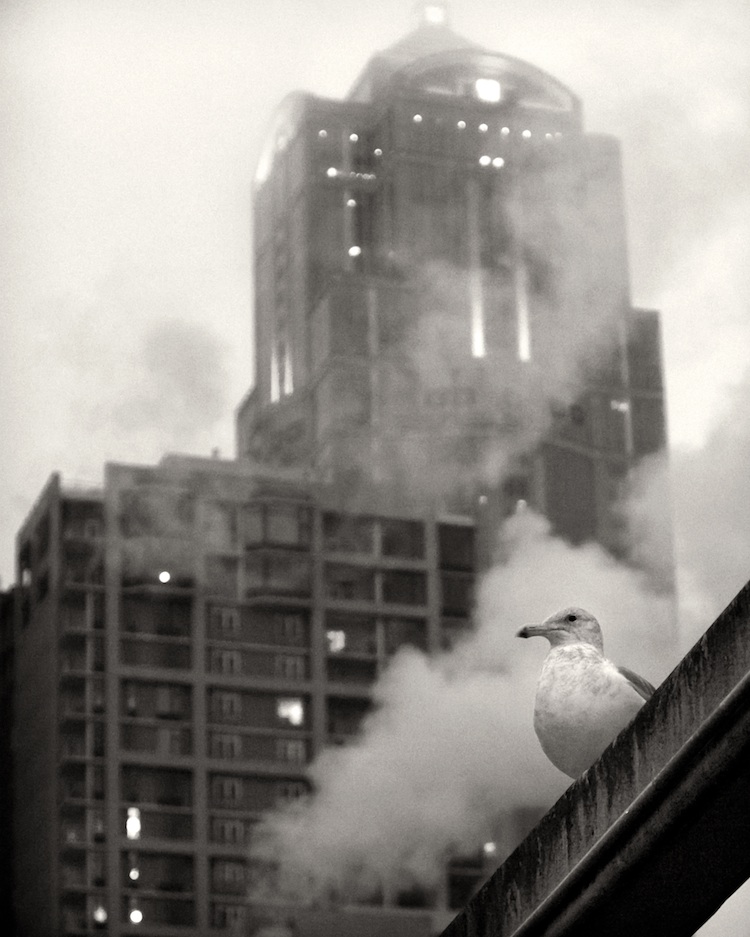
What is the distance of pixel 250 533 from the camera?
9406 cm

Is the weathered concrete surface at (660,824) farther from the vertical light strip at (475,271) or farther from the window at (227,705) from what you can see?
the vertical light strip at (475,271)

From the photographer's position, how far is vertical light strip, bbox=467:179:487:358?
360 ft

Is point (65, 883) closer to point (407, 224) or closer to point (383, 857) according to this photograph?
point (383, 857)

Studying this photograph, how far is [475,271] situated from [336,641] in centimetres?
2451

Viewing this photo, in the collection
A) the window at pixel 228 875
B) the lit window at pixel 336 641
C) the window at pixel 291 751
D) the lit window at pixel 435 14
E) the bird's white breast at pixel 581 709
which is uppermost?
the lit window at pixel 435 14

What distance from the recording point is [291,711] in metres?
90.6

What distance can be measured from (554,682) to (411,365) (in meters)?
98.6

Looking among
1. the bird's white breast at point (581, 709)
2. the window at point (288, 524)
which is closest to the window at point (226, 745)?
the window at point (288, 524)

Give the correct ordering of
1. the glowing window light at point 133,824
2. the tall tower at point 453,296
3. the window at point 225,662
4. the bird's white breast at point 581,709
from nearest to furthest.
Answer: the bird's white breast at point 581,709
the glowing window light at point 133,824
the window at point 225,662
the tall tower at point 453,296

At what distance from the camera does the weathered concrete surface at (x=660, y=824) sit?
→ 7.50 meters

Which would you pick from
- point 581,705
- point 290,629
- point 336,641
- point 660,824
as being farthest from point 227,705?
point 660,824

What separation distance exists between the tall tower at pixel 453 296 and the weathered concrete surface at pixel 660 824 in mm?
92510

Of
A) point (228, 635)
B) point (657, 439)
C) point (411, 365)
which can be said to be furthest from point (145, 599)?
point (657, 439)

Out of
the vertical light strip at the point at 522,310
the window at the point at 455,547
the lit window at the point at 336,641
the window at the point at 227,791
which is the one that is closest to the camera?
the window at the point at 227,791
